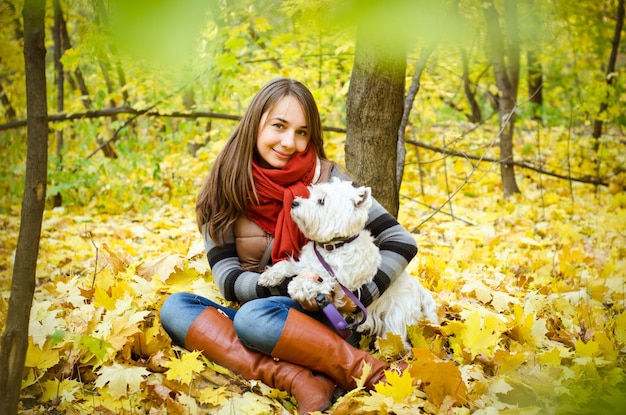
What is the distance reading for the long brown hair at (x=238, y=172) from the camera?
2.83 metres

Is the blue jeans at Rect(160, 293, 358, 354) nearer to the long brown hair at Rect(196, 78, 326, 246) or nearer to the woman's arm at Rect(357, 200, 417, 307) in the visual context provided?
the woman's arm at Rect(357, 200, 417, 307)

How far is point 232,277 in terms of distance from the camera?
8.95ft

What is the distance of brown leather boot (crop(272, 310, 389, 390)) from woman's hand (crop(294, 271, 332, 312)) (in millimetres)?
139

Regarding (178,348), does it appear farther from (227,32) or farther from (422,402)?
(227,32)

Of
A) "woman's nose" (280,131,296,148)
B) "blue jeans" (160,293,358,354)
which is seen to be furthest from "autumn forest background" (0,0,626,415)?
"woman's nose" (280,131,296,148)

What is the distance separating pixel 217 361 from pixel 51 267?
10.3 feet

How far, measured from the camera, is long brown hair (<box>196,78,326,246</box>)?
2828mm

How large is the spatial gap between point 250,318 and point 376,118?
1.71 metres

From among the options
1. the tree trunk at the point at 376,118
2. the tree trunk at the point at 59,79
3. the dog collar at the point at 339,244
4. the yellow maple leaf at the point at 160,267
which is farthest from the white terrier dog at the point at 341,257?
the tree trunk at the point at 59,79

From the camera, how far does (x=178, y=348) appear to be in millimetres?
2561

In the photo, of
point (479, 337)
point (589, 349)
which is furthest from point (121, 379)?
point (589, 349)

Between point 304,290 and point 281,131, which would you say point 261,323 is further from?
point 281,131

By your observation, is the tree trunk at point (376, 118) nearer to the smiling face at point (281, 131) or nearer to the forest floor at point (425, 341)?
the smiling face at point (281, 131)

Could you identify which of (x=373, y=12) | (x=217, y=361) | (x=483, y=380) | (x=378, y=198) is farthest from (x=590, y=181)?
(x=373, y=12)
